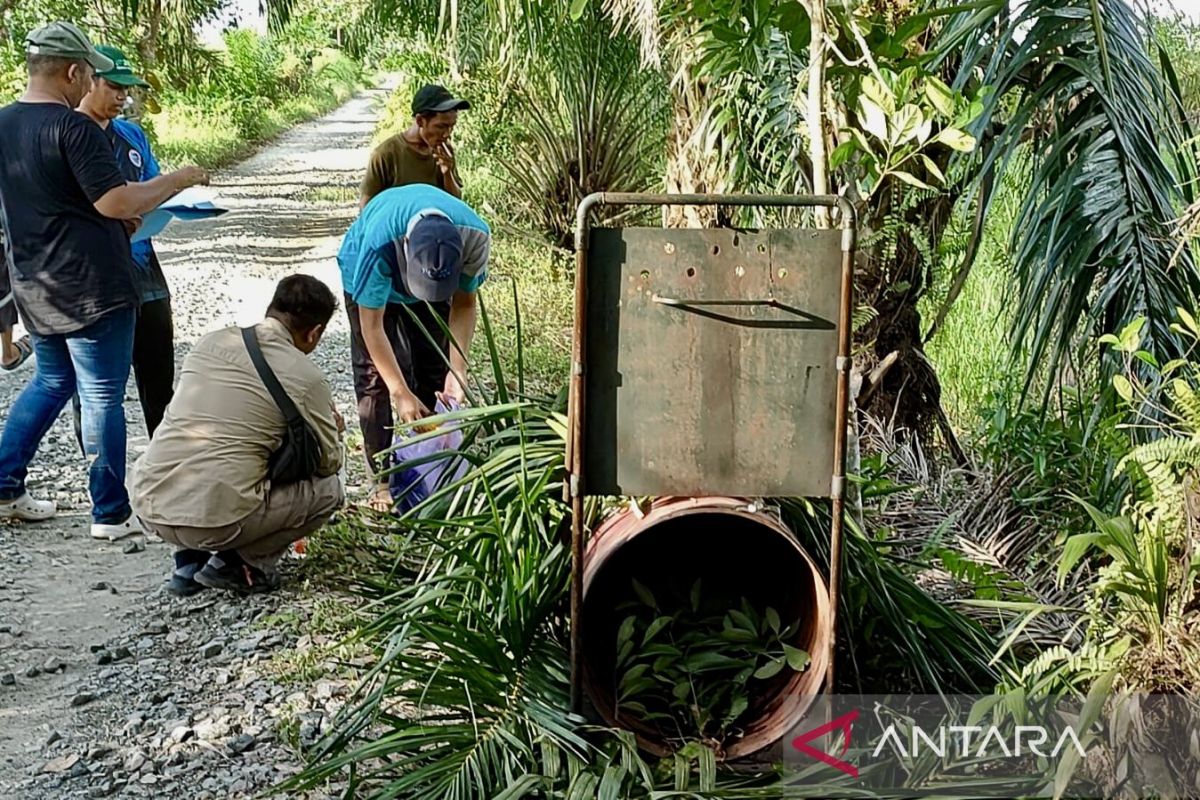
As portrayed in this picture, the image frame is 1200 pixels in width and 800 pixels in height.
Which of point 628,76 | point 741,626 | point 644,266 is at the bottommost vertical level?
point 741,626

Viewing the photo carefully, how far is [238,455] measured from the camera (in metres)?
4.21

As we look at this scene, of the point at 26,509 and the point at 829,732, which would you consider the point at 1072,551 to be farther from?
the point at 26,509

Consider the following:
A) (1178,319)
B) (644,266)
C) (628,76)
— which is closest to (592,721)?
(644,266)

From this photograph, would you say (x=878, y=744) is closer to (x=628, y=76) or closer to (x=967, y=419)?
(x=967, y=419)

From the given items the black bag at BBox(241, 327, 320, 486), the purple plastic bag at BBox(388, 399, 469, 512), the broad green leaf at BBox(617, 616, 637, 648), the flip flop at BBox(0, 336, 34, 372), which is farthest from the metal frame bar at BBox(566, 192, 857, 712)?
the flip flop at BBox(0, 336, 34, 372)

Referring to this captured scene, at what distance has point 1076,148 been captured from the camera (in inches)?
161

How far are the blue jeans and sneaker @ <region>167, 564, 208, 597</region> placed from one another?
24.8 inches

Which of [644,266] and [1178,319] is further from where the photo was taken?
[1178,319]

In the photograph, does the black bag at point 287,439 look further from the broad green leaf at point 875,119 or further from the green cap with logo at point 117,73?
the broad green leaf at point 875,119

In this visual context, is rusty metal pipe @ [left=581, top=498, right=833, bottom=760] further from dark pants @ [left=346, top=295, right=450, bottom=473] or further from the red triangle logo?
dark pants @ [left=346, top=295, right=450, bottom=473]

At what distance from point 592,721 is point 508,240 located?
9111 mm

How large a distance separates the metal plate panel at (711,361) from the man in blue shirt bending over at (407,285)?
1.35 m

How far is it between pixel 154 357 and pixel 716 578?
2859mm

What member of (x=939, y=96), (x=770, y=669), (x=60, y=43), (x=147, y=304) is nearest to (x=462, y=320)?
(x=147, y=304)
